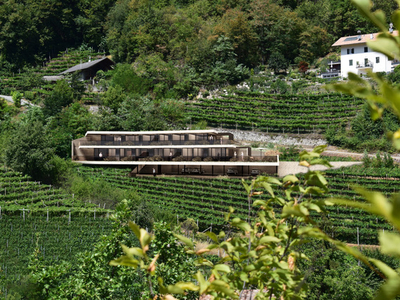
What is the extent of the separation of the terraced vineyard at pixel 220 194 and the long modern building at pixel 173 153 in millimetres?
1426

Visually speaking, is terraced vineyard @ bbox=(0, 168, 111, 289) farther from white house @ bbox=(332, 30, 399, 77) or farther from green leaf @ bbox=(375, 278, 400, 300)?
white house @ bbox=(332, 30, 399, 77)

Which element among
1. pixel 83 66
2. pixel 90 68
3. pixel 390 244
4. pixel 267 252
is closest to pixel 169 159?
pixel 90 68

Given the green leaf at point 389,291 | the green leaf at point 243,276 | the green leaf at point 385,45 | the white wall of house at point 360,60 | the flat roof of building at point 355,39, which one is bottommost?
the green leaf at point 243,276

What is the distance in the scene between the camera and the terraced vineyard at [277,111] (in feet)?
113

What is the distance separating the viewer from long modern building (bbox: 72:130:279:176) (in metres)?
29.3

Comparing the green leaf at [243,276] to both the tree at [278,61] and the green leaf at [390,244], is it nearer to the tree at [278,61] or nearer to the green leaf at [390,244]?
the green leaf at [390,244]

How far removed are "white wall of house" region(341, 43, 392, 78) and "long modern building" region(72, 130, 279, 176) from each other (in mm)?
14407

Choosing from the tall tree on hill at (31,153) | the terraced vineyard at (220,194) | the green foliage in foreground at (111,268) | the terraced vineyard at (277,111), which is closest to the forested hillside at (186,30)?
the terraced vineyard at (277,111)

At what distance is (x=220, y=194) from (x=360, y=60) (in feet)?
71.5

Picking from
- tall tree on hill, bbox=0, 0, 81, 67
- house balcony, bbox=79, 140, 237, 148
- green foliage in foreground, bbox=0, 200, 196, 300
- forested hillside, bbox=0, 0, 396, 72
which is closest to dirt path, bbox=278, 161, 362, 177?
house balcony, bbox=79, 140, 237, 148

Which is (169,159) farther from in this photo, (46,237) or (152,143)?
(46,237)

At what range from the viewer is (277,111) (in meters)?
36.2

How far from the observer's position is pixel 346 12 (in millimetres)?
45062

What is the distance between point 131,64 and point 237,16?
11136 millimetres
